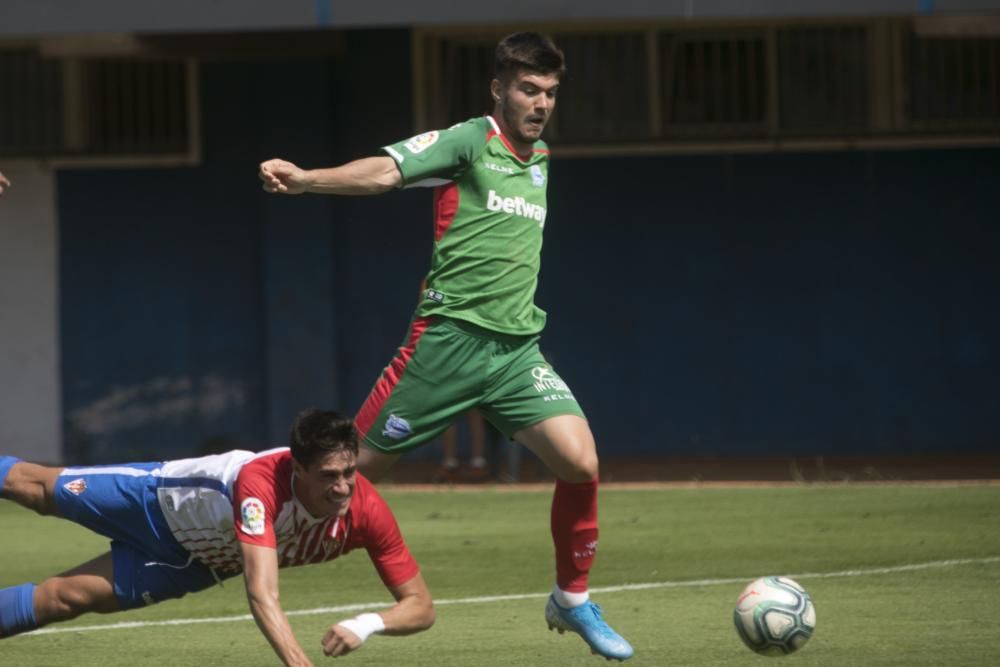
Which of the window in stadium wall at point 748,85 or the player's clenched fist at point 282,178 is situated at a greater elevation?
the window in stadium wall at point 748,85

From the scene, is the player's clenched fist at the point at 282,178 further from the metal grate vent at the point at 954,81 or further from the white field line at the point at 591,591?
the metal grate vent at the point at 954,81

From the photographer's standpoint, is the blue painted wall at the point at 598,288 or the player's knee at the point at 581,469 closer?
the player's knee at the point at 581,469

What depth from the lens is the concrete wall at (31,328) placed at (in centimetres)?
1648

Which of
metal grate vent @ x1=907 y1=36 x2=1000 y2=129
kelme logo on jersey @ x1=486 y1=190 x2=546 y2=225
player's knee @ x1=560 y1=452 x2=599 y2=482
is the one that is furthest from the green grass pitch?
metal grate vent @ x1=907 y1=36 x2=1000 y2=129

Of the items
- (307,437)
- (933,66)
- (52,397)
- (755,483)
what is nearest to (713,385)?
(755,483)

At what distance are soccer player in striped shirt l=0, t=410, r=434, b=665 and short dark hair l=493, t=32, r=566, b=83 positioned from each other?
1846 mm

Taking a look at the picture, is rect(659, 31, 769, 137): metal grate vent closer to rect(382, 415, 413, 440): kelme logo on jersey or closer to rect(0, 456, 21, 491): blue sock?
rect(382, 415, 413, 440): kelme logo on jersey

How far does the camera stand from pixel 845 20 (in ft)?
51.1

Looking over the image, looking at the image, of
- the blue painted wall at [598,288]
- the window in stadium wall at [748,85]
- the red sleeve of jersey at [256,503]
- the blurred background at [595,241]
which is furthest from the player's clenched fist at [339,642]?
the blue painted wall at [598,288]

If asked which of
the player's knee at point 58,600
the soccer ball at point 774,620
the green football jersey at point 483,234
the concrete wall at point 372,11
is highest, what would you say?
the concrete wall at point 372,11

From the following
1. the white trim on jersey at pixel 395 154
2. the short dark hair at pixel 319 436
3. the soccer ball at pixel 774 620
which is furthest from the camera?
the white trim on jersey at pixel 395 154

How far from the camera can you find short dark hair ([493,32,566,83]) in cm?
728

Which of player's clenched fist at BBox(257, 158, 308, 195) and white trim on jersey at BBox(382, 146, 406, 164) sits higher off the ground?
white trim on jersey at BBox(382, 146, 406, 164)

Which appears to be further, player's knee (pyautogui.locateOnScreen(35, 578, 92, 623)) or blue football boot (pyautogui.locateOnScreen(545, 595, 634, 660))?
blue football boot (pyautogui.locateOnScreen(545, 595, 634, 660))
